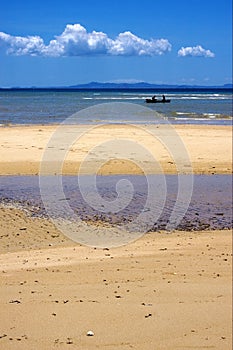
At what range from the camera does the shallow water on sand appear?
7.59 m

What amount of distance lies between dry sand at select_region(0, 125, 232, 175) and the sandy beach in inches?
157

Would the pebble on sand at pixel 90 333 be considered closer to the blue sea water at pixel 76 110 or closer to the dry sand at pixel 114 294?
the dry sand at pixel 114 294

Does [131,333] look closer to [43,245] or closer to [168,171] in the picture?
[43,245]

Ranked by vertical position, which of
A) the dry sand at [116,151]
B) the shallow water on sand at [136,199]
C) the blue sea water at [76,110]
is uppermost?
the blue sea water at [76,110]

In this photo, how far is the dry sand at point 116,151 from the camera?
41.3 ft

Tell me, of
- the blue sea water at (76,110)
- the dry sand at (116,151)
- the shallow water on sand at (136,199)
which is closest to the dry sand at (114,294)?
the shallow water on sand at (136,199)

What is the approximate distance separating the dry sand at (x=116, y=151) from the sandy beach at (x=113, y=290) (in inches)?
157

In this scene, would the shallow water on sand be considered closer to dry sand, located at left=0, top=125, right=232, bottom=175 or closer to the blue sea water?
dry sand, located at left=0, top=125, right=232, bottom=175

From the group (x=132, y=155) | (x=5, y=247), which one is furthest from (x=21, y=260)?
(x=132, y=155)

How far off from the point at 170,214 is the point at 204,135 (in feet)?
41.7

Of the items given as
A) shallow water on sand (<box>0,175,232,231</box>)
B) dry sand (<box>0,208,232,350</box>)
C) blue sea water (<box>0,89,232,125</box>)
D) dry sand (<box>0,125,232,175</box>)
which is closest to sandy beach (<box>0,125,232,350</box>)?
dry sand (<box>0,208,232,350</box>)

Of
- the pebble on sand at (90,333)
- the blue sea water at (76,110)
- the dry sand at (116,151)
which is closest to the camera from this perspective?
the pebble on sand at (90,333)

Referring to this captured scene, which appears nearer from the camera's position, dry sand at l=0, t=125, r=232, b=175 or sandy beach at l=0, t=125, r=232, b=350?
sandy beach at l=0, t=125, r=232, b=350

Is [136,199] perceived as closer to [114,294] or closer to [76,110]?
[114,294]
